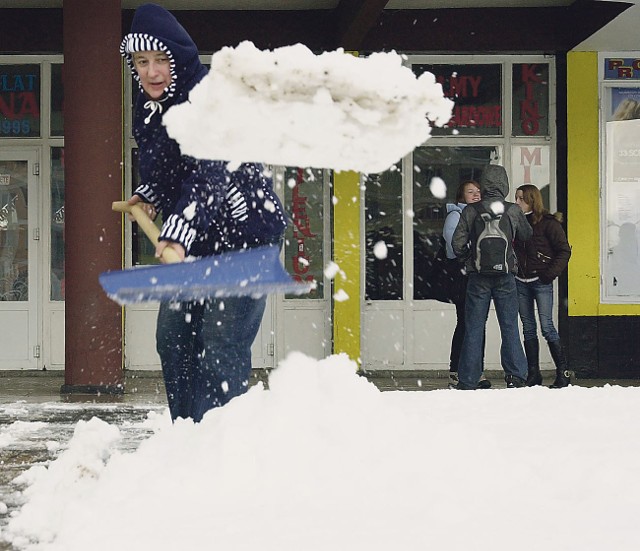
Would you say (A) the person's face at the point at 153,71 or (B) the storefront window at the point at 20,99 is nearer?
(A) the person's face at the point at 153,71

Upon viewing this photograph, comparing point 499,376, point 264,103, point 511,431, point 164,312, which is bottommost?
point 499,376

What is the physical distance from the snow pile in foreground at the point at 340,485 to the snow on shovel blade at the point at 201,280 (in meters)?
0.27

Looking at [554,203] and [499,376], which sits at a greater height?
[554,203]

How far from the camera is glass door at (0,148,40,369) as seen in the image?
10391 mm

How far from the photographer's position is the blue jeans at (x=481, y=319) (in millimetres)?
7488

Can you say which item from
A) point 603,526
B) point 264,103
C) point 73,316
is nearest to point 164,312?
point 264,103

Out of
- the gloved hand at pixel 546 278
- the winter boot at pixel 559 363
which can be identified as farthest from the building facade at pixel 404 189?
the gloved hand at pixel 546 278

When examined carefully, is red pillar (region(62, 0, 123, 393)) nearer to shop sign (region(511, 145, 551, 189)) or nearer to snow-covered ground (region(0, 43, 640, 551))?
shop sign (region(511, 145, 551, 189))

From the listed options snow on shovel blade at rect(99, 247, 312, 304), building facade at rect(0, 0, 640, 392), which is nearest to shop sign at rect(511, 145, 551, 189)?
building facade at rect(0, 0, 640, 392)

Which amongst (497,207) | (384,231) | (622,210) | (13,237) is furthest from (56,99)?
(622,210)

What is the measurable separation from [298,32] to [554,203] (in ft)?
10.6

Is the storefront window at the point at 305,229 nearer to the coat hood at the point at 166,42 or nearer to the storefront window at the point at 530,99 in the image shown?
the storefront window at the point at 530,99

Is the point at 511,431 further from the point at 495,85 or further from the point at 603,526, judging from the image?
the point at 495,85

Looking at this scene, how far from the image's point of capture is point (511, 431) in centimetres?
343
